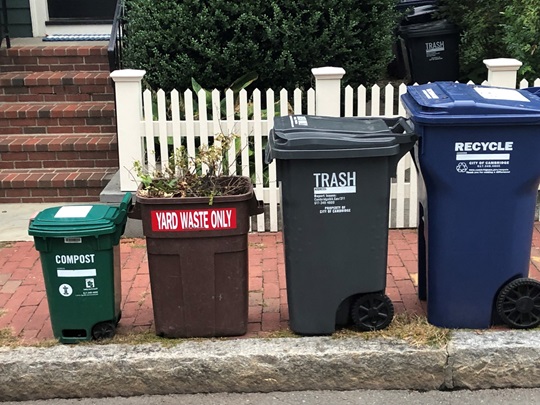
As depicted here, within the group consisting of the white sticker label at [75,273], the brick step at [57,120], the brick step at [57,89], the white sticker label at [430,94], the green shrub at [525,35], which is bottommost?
the white sticker label at [75,273]

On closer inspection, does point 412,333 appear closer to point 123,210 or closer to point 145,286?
point 123,210

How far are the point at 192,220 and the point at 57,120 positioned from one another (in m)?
4.10

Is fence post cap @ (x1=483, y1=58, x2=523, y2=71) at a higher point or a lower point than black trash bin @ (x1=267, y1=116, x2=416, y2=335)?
higher

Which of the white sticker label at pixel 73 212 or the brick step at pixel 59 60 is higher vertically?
the brick step at pixel 59 60

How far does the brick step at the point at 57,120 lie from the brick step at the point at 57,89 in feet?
1.17

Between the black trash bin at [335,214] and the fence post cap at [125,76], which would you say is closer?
the black trash bin at [335,214]

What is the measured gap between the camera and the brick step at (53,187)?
6.65 meters

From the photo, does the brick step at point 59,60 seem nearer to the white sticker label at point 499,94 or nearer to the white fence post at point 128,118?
the white fence post at point 128,118

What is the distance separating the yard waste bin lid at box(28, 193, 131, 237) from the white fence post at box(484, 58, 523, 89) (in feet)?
10.7

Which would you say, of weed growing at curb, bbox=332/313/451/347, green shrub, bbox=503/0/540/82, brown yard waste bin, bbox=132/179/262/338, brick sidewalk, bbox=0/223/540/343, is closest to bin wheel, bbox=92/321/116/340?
brick sidewalk, bbox=0/223/540/343

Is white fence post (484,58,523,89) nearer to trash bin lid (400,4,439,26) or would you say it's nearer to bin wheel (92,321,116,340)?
trash bin lid (400,4,439,26)

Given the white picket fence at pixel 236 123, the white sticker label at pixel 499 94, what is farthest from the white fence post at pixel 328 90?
the white sticker label at pixel 499 94

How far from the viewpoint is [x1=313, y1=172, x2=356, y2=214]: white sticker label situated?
3609 mm

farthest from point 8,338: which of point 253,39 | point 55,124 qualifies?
point 55,124
